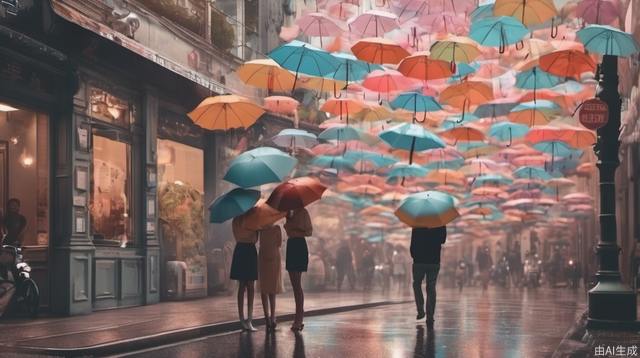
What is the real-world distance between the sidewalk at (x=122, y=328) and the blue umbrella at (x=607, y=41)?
654 centimetres

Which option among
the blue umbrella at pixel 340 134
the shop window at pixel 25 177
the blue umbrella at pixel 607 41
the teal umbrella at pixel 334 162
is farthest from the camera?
the teal umbrella at pixel 334 162

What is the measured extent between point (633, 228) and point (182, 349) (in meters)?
22.1

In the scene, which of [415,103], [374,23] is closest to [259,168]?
[374,23]

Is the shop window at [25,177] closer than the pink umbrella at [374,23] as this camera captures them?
Yes

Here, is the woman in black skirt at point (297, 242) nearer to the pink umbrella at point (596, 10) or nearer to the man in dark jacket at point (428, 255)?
the man in dark jacket at point (428, 255)

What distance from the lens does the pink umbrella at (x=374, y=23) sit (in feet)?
59.2

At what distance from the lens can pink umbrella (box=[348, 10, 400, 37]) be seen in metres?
18.0

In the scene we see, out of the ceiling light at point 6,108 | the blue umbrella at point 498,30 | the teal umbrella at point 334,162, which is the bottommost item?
the teal umbrella at point 334,162

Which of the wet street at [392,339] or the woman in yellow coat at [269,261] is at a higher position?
the woman in yellow coat at [269,261]

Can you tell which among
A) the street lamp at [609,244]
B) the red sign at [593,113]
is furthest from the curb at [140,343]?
the red sign at [593,113]

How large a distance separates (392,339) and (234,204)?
111 inches

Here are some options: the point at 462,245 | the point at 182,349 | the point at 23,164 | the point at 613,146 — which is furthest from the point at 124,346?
the point at 462,245

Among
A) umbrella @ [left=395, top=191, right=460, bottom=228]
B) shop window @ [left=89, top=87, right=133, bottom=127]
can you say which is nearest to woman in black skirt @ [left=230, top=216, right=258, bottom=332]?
umbrella @ [left=395, top=191, right=460, bottom=228]

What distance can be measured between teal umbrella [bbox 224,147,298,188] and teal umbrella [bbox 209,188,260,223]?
14 cm
